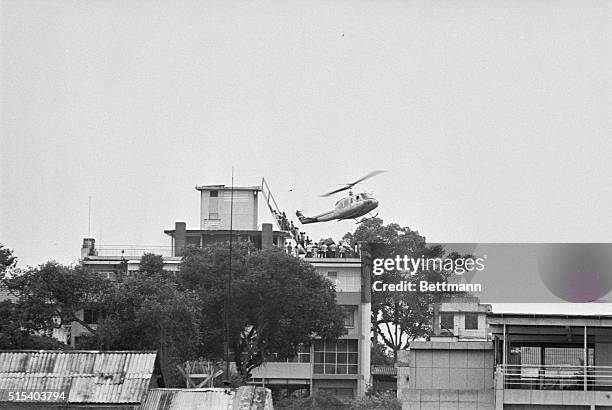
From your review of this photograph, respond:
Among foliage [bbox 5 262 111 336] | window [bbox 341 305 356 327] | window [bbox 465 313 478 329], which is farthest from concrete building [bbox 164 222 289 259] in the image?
window [bbox 465 313 478 329]

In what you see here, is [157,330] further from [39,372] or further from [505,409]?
[505,409]

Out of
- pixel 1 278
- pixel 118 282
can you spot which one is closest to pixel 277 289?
pixel 118 282

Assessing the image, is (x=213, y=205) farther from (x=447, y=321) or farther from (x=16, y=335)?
(x=447, y=321)

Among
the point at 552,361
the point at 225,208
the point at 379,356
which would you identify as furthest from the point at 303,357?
the point at 552,361

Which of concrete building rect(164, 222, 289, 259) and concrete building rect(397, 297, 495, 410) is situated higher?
concrete building rect(164, 222, 289, 259)

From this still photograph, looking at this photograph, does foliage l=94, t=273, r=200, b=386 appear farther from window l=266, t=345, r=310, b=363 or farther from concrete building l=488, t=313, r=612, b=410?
concrete building l=488, t=313, r=612, b=410

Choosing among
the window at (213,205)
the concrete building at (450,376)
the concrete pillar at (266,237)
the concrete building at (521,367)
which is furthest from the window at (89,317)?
the concrete building at (521,367)
